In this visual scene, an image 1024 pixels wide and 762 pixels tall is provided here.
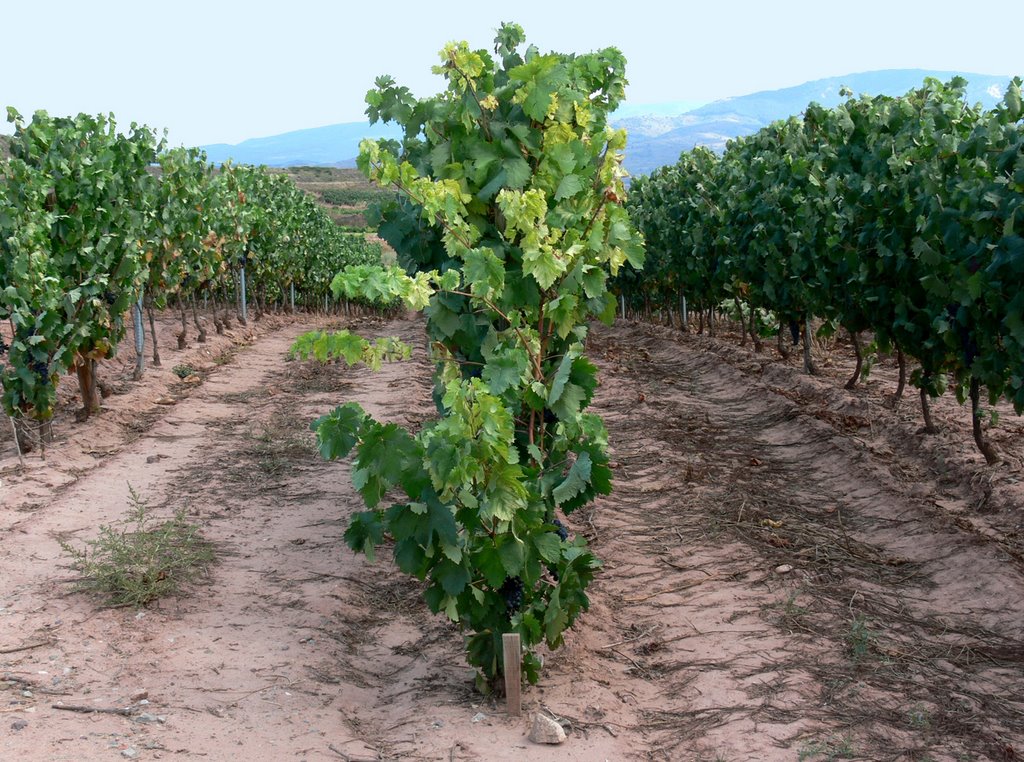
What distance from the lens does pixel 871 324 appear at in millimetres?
10586

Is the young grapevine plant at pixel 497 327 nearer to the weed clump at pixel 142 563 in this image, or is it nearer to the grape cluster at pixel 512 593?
the grape cluster at pixel 512 593

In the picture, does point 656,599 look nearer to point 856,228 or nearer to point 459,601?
point 459,601

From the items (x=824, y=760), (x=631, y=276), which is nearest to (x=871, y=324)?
(x=824, y=760)

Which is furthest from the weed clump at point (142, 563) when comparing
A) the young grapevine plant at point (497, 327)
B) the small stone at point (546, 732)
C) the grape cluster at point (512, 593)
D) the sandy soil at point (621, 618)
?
the small stone at point (546, 732)

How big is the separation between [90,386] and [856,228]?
902 centimetres

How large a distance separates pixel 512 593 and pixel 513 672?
1.48ft

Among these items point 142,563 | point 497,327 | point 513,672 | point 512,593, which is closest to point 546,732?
point 513,672

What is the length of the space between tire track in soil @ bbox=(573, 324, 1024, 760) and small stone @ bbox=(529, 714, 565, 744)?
0.45 m

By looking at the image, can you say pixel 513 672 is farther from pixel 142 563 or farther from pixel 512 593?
pixel 142 563

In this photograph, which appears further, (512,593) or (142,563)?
(142,563)

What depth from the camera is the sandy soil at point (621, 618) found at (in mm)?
4688

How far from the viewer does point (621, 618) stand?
6250mm

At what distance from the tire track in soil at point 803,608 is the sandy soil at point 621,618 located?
0.02 metres

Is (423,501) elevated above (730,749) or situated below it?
above
